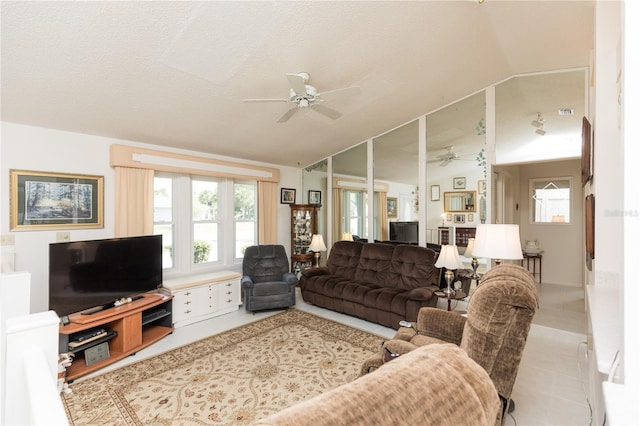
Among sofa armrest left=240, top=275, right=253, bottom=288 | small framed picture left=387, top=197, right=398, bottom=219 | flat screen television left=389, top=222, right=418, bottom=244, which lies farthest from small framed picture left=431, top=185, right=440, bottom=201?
sofa armrest left=240, top=275, right=253, bottom=288

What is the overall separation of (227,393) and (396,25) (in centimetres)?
335

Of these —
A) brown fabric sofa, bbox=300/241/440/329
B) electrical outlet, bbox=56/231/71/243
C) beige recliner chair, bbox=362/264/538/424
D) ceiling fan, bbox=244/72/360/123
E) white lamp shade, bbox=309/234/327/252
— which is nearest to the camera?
beige recliner chair, bbox=362/264/538/424

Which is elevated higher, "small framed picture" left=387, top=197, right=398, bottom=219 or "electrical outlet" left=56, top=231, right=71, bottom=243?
"small framed picture" left=387, top=197, right=398, bottom=219

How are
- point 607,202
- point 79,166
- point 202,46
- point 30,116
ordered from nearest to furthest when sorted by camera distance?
point 607,202 < point 202,46 < point 30,116 < point 79,166

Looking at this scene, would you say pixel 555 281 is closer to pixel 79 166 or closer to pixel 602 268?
pixel 602 268

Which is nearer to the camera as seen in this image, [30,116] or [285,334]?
[30,116]

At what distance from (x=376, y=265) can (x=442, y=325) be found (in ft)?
6.93

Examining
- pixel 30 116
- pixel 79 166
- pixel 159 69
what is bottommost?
pixel 79 166

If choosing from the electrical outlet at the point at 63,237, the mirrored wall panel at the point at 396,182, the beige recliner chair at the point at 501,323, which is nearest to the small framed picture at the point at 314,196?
the mirrored wall panel at the point at 396,182

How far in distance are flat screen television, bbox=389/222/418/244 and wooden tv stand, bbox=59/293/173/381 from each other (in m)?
3.46

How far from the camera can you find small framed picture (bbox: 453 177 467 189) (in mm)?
4082

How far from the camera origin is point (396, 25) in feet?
8.05

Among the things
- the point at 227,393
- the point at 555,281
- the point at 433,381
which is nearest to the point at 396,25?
the point at 433,381

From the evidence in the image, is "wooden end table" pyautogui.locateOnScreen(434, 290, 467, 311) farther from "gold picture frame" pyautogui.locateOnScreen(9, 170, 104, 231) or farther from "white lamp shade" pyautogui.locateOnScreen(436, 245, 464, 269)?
"gold picture frame" pyautogui.locateOnScreen(9, 170, 104, 231)
